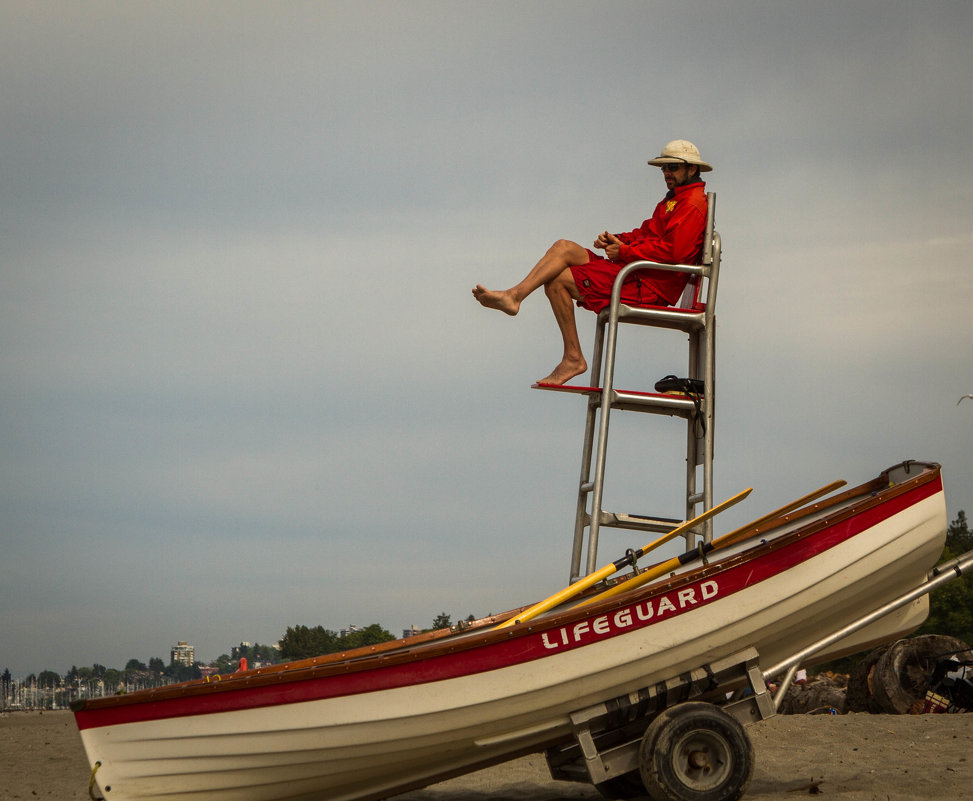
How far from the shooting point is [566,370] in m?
8.67

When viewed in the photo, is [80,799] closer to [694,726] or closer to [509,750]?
[509,750]

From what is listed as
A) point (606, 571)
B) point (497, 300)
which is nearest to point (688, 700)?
point (606, 571)

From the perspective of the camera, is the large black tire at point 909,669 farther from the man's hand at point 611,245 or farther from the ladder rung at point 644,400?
the man's hand at point 611,245

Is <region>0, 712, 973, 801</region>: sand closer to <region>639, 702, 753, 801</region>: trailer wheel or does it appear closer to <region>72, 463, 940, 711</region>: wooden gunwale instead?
<region>639, 702, 753, 801</region>: trailer wheel

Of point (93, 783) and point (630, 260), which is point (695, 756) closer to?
point (93, 783)

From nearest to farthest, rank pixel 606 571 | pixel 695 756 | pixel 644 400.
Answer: pixel 695 756 < pixel 606 571 < pixel 644 400

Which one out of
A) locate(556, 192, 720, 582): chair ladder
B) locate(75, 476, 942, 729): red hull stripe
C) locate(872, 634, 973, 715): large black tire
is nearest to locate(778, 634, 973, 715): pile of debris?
locate(872, 634, 973, 715): large black tire

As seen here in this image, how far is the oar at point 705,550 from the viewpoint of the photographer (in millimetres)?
6879

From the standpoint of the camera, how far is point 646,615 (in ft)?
19.8

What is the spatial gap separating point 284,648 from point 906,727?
20119mm

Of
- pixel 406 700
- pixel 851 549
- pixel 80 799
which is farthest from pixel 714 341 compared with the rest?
pixel 80 799

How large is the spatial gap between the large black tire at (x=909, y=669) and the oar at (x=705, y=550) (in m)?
4.18

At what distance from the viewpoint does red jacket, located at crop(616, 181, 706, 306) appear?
336 inches

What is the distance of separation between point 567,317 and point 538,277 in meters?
0.38
